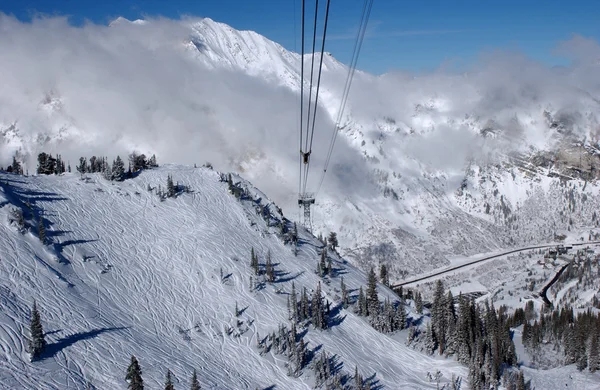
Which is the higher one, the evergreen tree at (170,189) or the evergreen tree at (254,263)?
the evergreen tree at (170,189)

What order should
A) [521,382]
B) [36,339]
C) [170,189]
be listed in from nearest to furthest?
[36,339] → [521,382] → [170,189]

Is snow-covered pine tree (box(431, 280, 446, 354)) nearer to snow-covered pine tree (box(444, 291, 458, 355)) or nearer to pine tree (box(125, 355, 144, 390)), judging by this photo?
snow-covered pine tree (box(444, 291, 458, 355))

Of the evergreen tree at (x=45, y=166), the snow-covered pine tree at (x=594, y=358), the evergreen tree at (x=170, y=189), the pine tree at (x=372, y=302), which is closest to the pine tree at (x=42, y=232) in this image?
the evergreen tree at (x=170, y=189)

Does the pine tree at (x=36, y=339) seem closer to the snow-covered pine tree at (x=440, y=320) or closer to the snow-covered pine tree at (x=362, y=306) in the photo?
the snow-covered pine tree at (x=362, y=306)

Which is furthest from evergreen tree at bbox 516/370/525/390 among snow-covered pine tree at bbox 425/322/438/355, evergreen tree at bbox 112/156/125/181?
evergreen tree at bbox 112/156/125/181

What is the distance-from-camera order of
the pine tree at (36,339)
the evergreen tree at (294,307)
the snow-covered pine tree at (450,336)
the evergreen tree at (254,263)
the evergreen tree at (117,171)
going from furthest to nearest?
the evergreen tree at (117,171), the evergreen tree at (254,263), the snow-covered pine tree at (450,336), the evergreen tree at (294,307), the pine tree at (36,339)

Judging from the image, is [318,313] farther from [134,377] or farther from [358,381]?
[134,377]

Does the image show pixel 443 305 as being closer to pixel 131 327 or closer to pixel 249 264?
pixel 249 264

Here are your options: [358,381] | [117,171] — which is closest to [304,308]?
[358,381]
